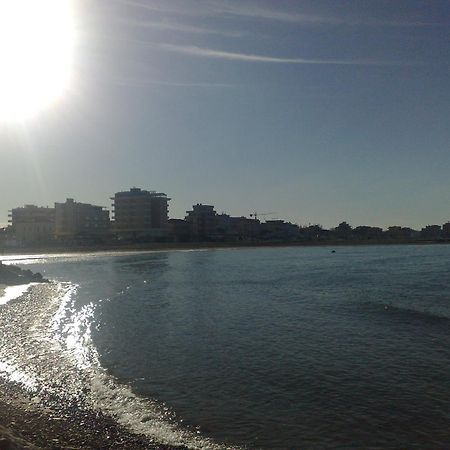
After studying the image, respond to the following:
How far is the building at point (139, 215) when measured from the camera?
591 ft

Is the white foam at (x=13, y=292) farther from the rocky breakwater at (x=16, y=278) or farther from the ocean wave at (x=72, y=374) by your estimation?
the ocean wave at (x=72, y=374)

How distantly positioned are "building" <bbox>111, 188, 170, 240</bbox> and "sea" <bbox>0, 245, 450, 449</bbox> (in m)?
153

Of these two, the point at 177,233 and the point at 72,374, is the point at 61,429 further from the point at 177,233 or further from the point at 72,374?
the point at 177,233

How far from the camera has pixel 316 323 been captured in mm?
20500

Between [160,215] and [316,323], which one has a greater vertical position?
[160,215]

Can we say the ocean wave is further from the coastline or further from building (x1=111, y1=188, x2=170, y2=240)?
building (x1=111, y1=188, x2=170, y2=240)

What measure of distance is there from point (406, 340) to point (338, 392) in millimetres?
6707

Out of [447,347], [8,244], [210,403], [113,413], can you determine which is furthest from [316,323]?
[8,244]

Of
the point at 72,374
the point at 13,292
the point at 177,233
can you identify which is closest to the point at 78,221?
the point at 177,233

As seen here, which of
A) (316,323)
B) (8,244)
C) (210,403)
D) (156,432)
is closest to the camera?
(156,432)

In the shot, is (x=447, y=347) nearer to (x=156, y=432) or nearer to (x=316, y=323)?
(x=316, y=323)

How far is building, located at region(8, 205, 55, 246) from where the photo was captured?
543 feet

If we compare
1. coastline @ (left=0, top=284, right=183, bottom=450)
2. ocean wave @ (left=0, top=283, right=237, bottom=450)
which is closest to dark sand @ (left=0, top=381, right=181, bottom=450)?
coastline @ (left=0, top=284, right=183, bottom=450)

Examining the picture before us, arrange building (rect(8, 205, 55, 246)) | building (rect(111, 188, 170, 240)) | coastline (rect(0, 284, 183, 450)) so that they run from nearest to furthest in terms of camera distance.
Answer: coastline (rect(0, 284, 183, 450)) → building (rect(8, 205, 55, 246)) → building (rect(111, 188, 170, 240))
